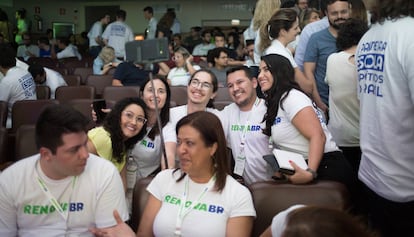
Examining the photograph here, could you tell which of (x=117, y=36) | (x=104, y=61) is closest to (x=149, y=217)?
(x=104, y=61)

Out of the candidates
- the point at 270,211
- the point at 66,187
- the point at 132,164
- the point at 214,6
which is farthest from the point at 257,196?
the point at 214,6

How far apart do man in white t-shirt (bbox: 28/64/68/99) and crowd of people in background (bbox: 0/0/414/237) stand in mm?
3002

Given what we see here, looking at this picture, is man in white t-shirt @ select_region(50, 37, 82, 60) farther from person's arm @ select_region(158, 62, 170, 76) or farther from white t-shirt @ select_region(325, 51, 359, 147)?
white t-shirt @ select_region(325, 51, 359, 147)

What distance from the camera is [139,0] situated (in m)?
13.8

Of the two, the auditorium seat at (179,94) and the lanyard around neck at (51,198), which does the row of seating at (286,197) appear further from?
the auditorium seat at (179,94)

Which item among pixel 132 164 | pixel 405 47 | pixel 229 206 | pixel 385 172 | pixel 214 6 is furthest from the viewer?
pixel 214 6

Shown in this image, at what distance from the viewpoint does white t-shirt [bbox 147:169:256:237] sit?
2.01 meters

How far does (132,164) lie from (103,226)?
0.90 meters

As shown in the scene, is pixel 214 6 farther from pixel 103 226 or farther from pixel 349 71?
pixel 103 226

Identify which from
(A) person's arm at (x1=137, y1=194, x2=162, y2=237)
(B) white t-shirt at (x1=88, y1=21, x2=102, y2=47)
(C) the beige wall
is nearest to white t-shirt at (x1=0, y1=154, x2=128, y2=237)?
(A) person's arm at (x1=137, y1=194, x2=162, y2=237)

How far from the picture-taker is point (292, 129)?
2.62 m

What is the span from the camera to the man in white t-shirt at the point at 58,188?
1.92 m

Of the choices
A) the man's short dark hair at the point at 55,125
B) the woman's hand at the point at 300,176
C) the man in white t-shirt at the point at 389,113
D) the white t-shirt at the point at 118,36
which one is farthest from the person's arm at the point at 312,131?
the white t-shirt at the point at 118,36

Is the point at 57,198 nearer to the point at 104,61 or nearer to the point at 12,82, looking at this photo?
the point at 12,82
